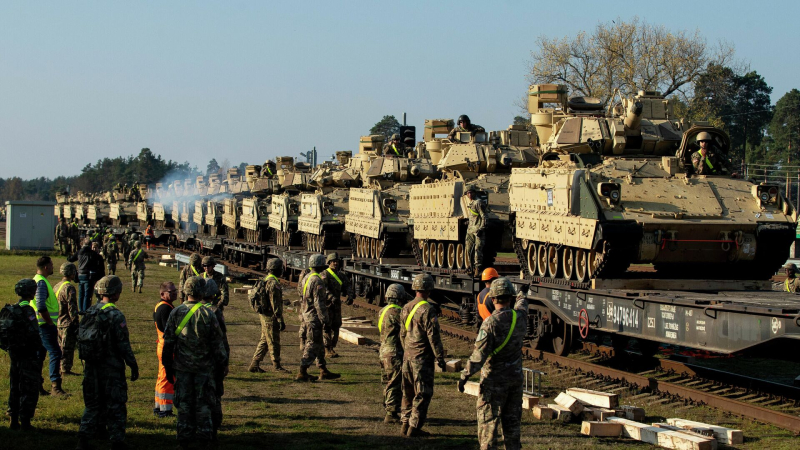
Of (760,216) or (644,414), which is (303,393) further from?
(760,216)

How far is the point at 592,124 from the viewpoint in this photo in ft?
53.7

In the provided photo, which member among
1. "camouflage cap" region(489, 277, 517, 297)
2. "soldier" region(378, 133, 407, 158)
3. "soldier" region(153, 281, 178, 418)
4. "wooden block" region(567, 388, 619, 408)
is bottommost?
"wooden block" region(567, 388, 619, 408)

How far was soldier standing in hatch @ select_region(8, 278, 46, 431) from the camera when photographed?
944cm

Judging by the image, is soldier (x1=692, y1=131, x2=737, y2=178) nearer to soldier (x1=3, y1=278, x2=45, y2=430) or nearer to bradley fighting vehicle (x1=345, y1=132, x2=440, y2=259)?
bradley fighting vehicle (x1=345, y1=132, x2=440, y2=259)

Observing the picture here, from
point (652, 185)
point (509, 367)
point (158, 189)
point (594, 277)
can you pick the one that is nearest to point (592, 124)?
point (652, 185)

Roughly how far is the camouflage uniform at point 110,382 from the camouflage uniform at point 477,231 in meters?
9.28

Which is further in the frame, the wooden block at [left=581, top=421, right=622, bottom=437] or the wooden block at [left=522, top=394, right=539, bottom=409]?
the wooden block at [left=522, top=394, right=539, bottom=409]

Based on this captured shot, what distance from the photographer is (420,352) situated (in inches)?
368

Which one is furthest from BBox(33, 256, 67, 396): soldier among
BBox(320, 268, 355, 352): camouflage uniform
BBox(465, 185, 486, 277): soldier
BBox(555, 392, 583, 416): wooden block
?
BBox(465, 185, 486, 277): soldier

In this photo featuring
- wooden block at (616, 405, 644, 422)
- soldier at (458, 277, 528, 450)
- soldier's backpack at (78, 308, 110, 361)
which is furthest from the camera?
wooden block at (616, 405, 644, 422)

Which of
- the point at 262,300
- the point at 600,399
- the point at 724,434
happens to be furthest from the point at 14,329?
the point at 724,434

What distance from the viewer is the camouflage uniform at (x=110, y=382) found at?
8.65m

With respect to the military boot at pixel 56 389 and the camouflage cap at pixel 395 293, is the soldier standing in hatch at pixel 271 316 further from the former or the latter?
the camouflage cap at pixel 395 293

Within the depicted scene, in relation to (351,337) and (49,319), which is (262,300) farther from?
(351,337)
